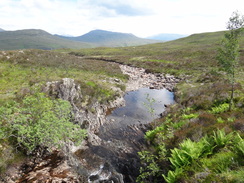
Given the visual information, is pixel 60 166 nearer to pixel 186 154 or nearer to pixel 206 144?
pixel 186 154

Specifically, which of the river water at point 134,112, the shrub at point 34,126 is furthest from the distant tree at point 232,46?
the shrub at point 34,126

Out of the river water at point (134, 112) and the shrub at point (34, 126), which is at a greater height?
the shrub at point (34, 126)

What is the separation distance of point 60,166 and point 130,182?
15.3ft

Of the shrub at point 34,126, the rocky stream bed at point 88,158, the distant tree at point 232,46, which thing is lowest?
the rocky stream bed at point 88,158

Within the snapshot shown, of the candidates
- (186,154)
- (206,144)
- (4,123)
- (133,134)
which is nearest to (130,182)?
(186,154)

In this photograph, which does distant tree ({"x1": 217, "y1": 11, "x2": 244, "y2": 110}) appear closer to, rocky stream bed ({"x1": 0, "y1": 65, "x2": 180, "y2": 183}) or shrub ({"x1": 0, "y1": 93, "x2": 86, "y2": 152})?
rocky stream bed ({"x1": 0, "y1": 65, "x2": 180, "y2": 183})

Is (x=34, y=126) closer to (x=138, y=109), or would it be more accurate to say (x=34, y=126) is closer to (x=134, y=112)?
(x=134, y=112)

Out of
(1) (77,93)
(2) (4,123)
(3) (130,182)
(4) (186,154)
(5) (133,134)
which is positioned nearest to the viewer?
(4) (186,154)

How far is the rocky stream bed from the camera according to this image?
9.23m

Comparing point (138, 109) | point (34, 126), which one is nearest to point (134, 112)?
point (138, 109)

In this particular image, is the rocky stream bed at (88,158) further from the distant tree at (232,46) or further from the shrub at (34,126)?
the distant tree at (232,46)

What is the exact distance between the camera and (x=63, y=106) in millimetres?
12062

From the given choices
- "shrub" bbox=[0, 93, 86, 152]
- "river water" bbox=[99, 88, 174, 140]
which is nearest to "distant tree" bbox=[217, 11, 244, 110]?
"river water" bbox=[99, 88, 174, 140]

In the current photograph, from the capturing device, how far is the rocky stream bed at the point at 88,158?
9227 millimetres
